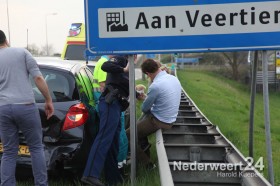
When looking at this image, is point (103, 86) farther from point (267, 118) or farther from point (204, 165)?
point (267, 118)

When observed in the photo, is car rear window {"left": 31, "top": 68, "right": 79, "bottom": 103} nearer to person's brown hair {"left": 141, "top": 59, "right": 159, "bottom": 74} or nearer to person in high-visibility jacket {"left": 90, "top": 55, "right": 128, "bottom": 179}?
person in high-visibility jacket {"left": 90, "top": 55, "right": 128, "bottom": 179}

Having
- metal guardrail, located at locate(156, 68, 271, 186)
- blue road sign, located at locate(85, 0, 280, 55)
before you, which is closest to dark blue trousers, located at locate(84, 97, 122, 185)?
metal guardrail, located at locate(156, 68, 271, 186)

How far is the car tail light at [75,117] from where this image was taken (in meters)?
5.53

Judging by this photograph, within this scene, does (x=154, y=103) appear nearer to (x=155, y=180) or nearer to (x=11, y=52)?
(x=155, y=180)

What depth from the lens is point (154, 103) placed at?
23.1 ft

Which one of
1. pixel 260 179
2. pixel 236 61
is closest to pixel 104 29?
pixel 260 179

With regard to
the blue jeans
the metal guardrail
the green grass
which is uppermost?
the blue jeans

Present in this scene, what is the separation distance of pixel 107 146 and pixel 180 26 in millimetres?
1572

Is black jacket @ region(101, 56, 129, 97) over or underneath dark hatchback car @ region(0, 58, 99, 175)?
over

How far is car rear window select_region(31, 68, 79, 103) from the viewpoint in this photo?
5707mm

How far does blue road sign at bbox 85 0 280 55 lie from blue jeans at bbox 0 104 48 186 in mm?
920

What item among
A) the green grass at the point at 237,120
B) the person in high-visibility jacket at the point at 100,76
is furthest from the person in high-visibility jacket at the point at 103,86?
the green grass at the point at 237,120

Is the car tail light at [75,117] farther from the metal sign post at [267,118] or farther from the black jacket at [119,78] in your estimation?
the metal sign post at [267,118]

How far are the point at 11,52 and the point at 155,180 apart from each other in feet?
6.91
